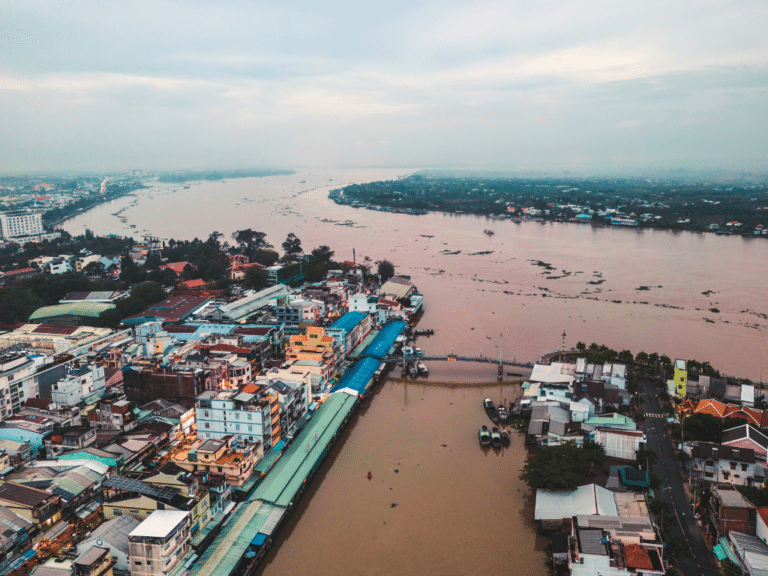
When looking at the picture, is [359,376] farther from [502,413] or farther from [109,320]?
[109,320]

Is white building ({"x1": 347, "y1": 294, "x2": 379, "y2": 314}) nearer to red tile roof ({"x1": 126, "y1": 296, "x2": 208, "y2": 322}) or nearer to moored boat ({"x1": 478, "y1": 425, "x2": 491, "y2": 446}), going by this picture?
red tile roof ({"x1": 126, "y1": 296, "x2": 208, "y2": 322})

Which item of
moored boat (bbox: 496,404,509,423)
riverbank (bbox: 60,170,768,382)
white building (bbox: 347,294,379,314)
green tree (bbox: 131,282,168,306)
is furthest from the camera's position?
green tree (bbox: 131,282,168,306)

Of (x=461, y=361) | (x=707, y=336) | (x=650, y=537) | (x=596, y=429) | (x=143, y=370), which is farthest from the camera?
(x=707, y=336)

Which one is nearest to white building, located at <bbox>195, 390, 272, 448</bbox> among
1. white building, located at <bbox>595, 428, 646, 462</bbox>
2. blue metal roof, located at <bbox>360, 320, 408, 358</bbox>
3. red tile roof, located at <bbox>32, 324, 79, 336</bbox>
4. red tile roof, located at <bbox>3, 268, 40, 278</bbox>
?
blue metal roof, located at <bbox>360, 320, 408, 358</bbox>

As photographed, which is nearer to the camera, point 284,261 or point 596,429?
point 596,429

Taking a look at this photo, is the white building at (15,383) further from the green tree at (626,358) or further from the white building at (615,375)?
the green tree at (626,358)

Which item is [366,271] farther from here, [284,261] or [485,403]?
[485,403]

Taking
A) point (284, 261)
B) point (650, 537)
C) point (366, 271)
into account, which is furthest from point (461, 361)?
point (284, 261)
